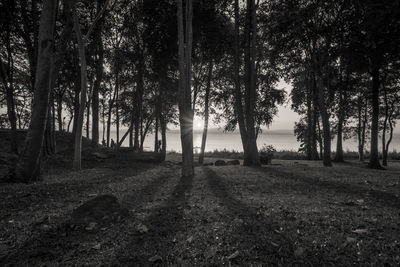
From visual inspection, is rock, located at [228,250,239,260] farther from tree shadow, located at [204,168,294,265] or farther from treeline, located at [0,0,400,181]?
treeline, located at [0,0,400,181]

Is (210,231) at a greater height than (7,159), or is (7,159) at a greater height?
(7,159)

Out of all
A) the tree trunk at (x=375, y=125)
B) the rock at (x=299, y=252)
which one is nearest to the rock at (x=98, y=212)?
the rock at (x=299, y=252)

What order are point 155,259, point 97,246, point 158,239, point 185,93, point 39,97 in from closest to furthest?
point 155,259 < point 97,246 < point 158,239 < point 39,97 < point 185,93

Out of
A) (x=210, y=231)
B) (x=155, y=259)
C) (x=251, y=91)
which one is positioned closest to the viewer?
(x=155, y=259)

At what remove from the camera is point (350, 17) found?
345 inches

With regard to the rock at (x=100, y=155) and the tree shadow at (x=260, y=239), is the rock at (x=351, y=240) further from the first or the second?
the rock at (x=100, y=155)

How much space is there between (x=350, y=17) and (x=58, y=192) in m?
12.0

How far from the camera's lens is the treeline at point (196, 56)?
28.4ft

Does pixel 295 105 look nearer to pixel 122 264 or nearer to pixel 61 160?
pixel 61 160

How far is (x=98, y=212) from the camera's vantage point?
4.79m

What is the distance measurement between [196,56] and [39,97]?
15.5 m

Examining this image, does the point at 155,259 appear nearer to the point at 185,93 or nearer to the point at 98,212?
the point at 98,212

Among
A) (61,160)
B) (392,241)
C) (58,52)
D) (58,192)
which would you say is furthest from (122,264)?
(61,160)

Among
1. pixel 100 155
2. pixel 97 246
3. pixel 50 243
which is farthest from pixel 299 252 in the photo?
pixel 100 155
